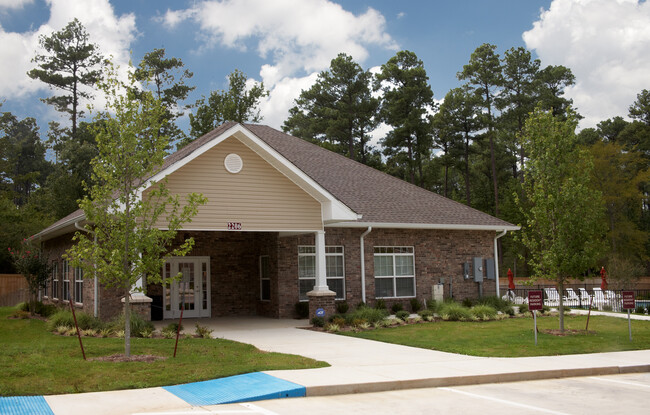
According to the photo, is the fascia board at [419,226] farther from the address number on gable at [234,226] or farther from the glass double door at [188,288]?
the glass double door at [188,288]

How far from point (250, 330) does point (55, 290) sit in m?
12.2

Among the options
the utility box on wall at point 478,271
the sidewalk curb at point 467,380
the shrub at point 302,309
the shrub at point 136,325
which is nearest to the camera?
the sidewalk curb at point 467,380

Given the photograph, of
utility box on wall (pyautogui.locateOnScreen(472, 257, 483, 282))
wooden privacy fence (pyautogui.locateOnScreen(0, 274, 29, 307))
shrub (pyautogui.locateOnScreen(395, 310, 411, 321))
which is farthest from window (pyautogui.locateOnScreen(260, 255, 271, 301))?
wooden privacy fence (pyautogui.locateOnScreen(0, 274, 29, 307))

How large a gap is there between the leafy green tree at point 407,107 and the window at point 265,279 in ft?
98.9

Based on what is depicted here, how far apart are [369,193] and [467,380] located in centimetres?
1433

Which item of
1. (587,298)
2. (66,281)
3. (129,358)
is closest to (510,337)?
(129,358)

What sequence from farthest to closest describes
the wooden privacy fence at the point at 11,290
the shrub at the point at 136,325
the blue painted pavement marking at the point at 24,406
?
1. the wooden privacy fence at the point at 11,290
2. the shrub at the point at 136,325
3. the blue painted pavement marking at the point at 24,406

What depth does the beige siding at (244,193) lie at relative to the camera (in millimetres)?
16797

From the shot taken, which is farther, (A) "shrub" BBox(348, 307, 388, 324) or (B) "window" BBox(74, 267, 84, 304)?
(B) "window" BBox(74, 267, 84, 304)

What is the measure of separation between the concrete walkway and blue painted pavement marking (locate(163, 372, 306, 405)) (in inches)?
7.6

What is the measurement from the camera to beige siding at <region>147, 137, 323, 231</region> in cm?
1680

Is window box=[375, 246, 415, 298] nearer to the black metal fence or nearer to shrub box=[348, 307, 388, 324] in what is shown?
shrub box=[348, 307, 388, 324]

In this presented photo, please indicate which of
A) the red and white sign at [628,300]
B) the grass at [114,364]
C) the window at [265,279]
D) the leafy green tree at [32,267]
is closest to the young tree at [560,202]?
the red and white sign at [628,300]

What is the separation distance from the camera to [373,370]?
1080 cm
